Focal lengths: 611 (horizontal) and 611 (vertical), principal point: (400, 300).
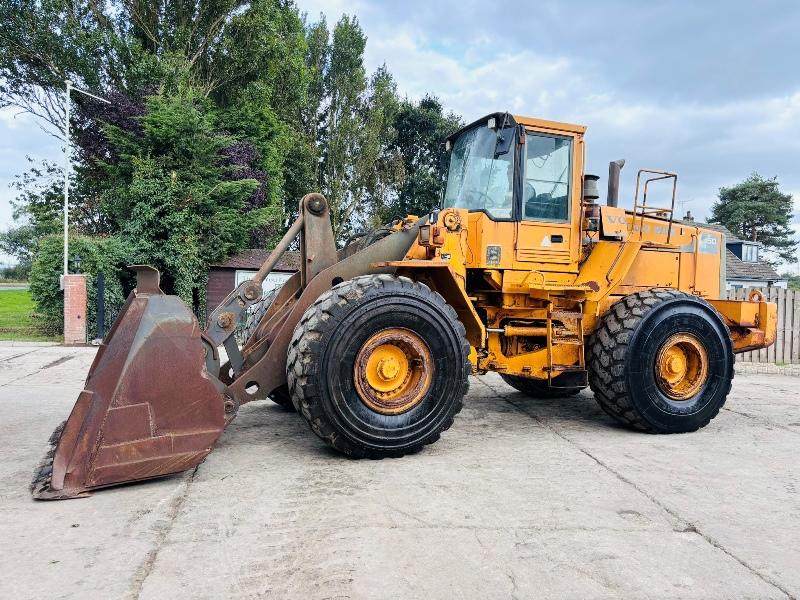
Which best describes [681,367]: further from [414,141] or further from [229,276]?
[414,141]

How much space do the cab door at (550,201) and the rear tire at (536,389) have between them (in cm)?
204

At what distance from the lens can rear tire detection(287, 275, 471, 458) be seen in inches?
175

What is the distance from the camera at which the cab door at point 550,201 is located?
19.3 feet

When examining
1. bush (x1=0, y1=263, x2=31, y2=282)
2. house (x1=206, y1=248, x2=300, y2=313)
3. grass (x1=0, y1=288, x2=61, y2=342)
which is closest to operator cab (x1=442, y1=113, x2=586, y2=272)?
grass (x1=0, y1=288, x2=61, y2=342)

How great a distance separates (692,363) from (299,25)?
2638 centimetres

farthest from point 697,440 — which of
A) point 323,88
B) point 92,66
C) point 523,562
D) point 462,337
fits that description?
point 323,88

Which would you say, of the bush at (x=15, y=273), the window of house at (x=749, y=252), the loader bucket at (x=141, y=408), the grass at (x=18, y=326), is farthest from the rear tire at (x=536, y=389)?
the bush at (x=15, y=273)

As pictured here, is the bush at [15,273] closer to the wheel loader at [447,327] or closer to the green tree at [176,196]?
the green tree at [176,196]

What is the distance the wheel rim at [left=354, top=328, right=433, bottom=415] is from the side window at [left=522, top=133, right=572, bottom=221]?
6.30 ft

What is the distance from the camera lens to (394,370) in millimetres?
4840

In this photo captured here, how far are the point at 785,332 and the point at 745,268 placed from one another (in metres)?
24.6

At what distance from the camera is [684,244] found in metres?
6.78

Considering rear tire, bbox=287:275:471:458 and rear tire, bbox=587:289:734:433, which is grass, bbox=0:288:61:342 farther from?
rear tire, bbox=587:289:734:433

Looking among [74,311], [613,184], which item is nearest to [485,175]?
[613,184]
